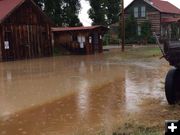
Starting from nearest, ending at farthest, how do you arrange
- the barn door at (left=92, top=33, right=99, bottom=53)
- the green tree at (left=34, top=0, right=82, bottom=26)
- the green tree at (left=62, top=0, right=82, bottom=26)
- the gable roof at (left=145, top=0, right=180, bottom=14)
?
the barn door at (left=92, top=33, right=99, bottom=53)
the green tree at (left=34, top=0, right=82, bottom=26)
the green tree at (left=62, top=0, right=82, bottom=26)
the gable roof at (left=145, top=0, right=180, bottom=14)

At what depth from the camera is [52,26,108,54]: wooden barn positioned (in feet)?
120

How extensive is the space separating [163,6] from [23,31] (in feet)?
102

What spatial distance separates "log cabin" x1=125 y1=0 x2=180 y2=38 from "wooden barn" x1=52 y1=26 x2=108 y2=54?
56.7ft

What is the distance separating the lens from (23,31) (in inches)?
1242

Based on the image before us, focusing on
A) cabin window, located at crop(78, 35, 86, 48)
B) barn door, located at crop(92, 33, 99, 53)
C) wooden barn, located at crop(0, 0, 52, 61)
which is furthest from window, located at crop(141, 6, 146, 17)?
wooden barn, located at crop(0, 0, 52, 61)

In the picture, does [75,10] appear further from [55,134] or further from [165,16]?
[55,134]

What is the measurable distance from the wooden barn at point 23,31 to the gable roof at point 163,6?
24117mm

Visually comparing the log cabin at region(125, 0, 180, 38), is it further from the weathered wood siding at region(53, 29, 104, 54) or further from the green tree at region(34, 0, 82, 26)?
the weathered wood siding at region(53, 29, 104, 54)

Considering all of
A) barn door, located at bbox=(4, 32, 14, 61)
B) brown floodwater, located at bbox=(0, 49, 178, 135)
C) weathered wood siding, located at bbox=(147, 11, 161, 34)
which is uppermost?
weathered wood siding, located at bbox=(147, 11, 161, 34)

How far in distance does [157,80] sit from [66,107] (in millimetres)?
6086

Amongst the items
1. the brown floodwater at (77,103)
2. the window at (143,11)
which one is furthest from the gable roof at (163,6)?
the brown floodwater at (77,103)

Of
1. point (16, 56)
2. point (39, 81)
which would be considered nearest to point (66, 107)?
point (39, 81)

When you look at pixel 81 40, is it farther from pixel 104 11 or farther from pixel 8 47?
pixel 104 11

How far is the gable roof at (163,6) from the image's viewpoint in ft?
178
